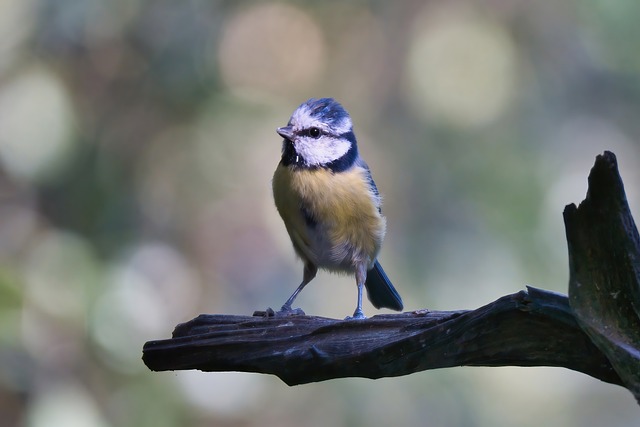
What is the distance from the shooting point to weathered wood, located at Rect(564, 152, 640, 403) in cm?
149

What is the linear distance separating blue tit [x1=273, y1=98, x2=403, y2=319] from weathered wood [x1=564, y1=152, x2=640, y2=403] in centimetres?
119

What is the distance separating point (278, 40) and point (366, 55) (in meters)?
0.46

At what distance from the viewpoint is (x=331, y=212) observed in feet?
8.76

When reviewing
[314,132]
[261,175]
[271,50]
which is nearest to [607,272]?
[314,132]

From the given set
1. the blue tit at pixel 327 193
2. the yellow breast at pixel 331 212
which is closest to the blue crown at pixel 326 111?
the blue tit at pixel 327 193

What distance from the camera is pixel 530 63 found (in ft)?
14.6

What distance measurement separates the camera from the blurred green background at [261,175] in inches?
144

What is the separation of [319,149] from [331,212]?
0.20 meters

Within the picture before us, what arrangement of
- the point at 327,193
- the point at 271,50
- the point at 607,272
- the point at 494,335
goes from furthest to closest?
the point at 271,50
the point at 327,193
the point at 494,335
the point at 607,272

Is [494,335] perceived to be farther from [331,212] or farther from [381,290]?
[381,290]

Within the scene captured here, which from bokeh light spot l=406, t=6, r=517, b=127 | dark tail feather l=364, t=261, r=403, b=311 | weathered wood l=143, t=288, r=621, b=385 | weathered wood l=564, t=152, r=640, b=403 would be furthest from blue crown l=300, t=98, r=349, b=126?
Result: bokeh light spot l=406, t=6, r=517, b=127

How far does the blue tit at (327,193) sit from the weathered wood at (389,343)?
0.62m

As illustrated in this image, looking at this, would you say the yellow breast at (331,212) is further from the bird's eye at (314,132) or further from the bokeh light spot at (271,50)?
the bokeh light spot at (271,50)

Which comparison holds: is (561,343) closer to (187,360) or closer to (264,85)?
(187,360)
